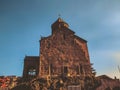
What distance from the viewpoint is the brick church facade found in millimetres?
27141

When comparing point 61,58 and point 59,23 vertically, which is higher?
point 59,23

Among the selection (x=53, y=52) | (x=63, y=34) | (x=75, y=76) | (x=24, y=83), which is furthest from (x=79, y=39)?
(x=24, y=83)

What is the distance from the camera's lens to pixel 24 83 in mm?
24453

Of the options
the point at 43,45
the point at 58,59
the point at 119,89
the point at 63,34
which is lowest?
the point at 119,89

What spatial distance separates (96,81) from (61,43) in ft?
34.6

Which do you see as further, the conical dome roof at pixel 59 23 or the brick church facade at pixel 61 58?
the conical dome roof at pixel 59 23

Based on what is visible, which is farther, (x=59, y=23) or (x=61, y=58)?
(x=59, y=23)

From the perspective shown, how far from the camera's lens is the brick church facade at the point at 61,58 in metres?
27.1

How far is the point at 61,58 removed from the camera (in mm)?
28359

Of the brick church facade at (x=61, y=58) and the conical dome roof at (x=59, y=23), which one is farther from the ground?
the conical dome roof at (x=59, y=23)

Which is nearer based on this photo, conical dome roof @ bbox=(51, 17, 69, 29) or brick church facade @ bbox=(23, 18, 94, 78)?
brick church facade @ bbox=(23, 18, 94, 78)

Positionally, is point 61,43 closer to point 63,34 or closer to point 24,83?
point 63,34

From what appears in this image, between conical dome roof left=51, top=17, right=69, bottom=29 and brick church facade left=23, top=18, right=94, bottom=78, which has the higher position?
conical dome roof left=51, top=17, right=69, bottom=29

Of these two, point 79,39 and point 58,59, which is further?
point 79,39
